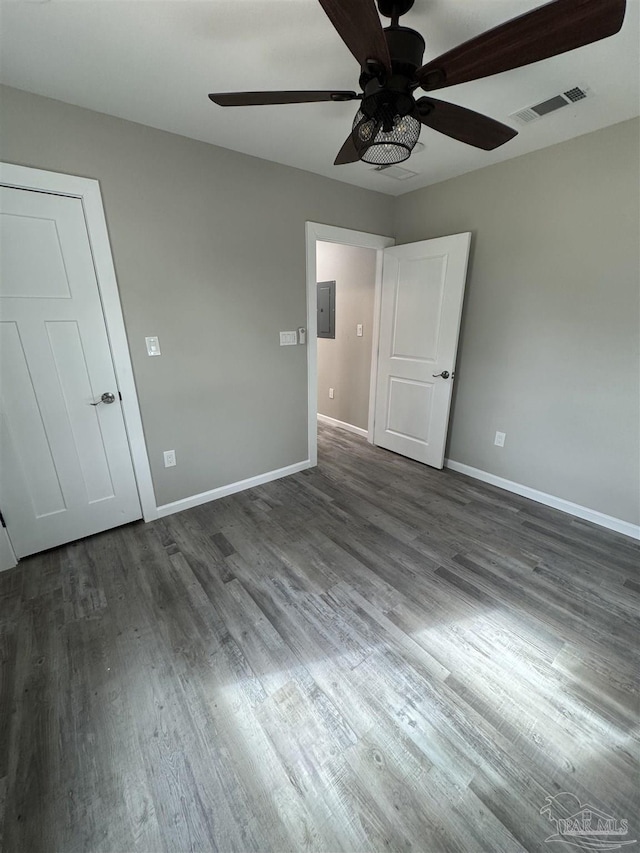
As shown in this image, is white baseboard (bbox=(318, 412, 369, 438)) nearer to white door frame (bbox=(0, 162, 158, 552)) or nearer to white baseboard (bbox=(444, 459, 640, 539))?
white baseboard (bbox=(444, 459, 640, 539))

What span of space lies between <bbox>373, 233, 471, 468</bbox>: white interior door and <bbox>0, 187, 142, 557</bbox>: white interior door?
2424mm

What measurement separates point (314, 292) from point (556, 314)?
1.79m

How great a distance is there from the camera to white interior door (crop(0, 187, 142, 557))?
5.74 ft

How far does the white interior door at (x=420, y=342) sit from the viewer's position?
2.82 metres

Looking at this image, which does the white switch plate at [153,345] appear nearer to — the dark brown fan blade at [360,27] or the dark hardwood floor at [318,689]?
the dark hardwood floor at [318,689]

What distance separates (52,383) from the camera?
1924mm

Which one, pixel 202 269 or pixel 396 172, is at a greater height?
pixel 396 172

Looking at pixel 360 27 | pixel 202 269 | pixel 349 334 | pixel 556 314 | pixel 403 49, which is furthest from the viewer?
pixel 349 334

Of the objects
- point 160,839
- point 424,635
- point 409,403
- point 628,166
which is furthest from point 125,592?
point 628,166

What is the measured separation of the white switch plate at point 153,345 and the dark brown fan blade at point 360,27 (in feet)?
5.74

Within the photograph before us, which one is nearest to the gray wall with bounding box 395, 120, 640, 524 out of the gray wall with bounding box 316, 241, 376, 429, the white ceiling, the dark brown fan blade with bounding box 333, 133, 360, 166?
the white ceiling

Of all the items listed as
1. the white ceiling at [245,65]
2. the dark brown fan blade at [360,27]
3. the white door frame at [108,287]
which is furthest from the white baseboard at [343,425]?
the dark brown fan blade at [360,27]

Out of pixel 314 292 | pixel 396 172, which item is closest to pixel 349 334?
pixel 314 292

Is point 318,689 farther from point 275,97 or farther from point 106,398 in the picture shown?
point 275,97
